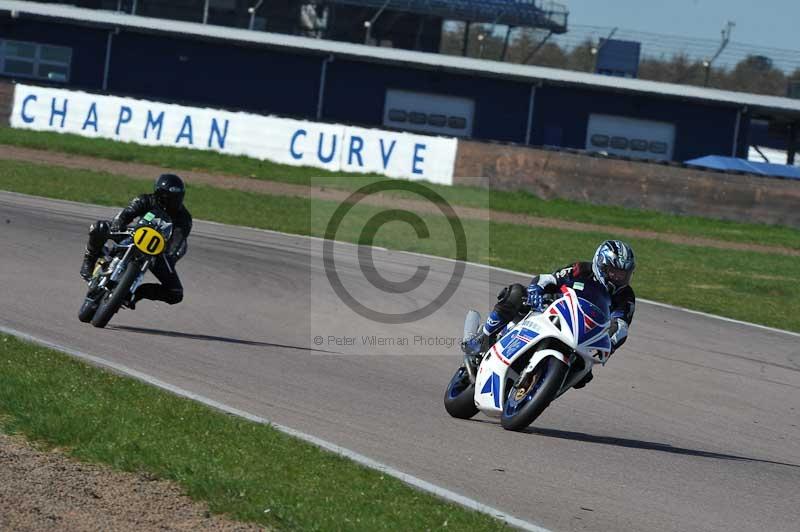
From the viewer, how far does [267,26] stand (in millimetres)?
50688

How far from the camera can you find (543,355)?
7.91 m

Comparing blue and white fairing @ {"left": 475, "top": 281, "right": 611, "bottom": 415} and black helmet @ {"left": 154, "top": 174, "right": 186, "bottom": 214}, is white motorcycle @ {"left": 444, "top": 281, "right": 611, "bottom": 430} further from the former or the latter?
black helmet @ {"left": 154, "top": 174, "right": 186, "bottom": 214}

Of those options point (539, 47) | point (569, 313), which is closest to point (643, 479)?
point (569, 313)

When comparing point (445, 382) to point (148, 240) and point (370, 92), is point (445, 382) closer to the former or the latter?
point (148, 240)

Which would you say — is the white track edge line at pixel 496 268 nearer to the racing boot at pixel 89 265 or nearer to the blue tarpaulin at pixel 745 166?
the racing boot at pixel 89 265

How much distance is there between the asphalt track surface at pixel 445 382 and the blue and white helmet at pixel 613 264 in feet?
3.60

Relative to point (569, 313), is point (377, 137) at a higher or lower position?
higher

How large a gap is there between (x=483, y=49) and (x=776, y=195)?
2207 centimetres

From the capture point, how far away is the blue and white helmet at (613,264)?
8227 millimetres

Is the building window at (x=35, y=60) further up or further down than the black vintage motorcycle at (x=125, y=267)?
further up

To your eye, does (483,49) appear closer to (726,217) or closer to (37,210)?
(726,217)

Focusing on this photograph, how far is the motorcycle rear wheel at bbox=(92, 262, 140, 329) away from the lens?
35.7 feet

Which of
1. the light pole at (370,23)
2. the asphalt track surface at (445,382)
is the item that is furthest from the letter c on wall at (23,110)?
the light pole at (370,23)

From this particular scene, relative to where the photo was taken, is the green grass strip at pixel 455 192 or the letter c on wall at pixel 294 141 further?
the letter c on wall at pixel 294 141
